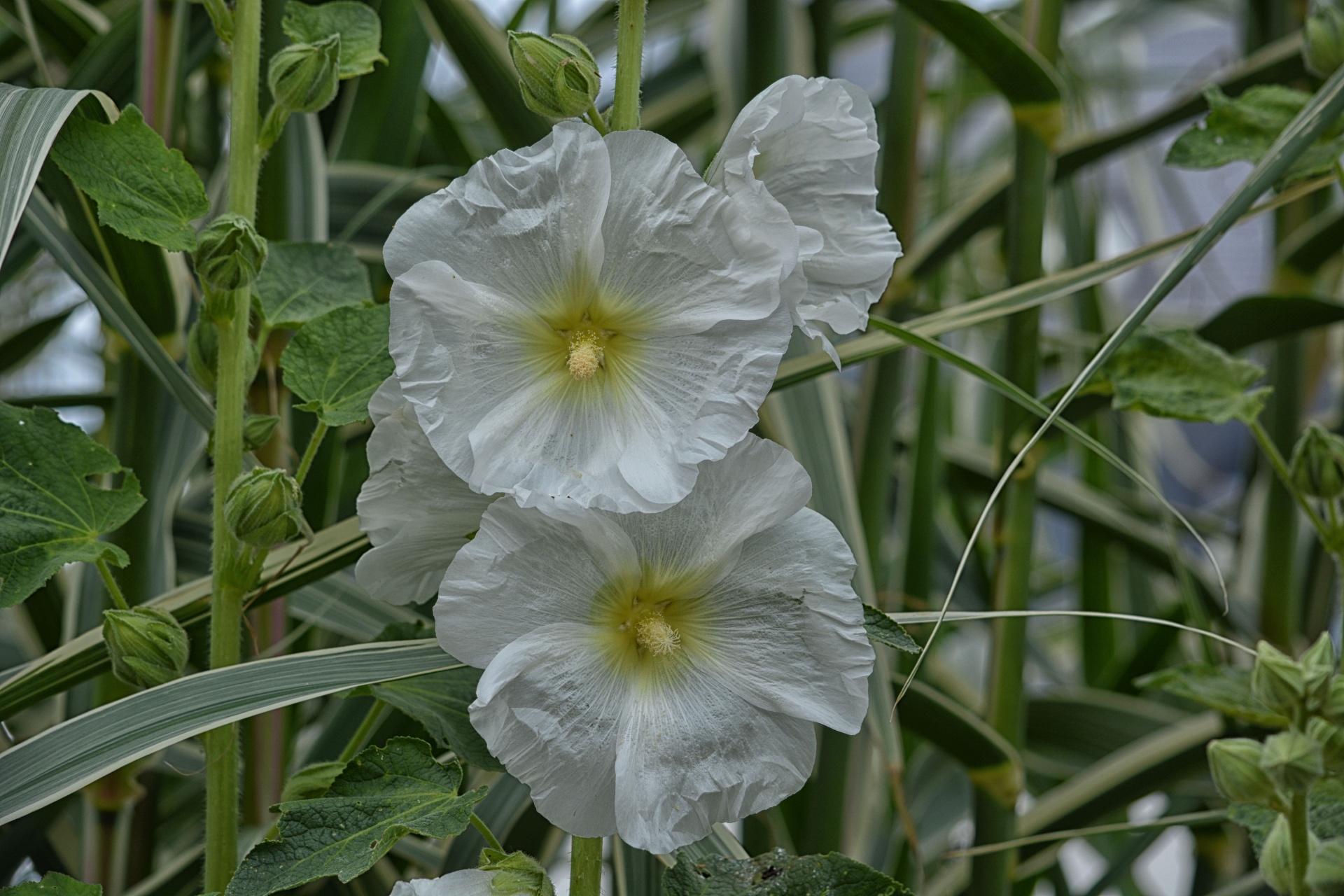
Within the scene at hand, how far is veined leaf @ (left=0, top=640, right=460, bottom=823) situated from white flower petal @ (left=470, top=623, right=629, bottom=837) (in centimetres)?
5

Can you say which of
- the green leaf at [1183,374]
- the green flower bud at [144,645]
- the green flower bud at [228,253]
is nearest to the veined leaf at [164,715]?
the green flower bud at [144,645]

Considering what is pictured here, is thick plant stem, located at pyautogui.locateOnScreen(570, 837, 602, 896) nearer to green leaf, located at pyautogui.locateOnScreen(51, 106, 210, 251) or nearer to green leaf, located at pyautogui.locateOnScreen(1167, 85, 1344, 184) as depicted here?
green leaf, located at pyautogui.locateOnScreen(51, 106, 210, 251)

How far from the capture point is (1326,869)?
0.39 metres

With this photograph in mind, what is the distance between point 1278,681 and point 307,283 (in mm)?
372

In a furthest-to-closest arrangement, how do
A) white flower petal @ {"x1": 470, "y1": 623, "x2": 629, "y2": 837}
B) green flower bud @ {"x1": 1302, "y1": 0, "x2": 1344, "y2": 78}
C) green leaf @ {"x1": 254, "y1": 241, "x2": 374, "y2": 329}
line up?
green flower bud @ {"x1": 1302, "y1": 0, "x2": 1344, "y2": 78} < green leaf @ {"x1": 254, "y1": 241, "x2": 374, "y2": 329} < white flower petal @ {"x1": 470, "y1": 623, "x2": 629, "y2": 837}

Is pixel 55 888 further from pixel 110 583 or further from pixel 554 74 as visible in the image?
pixel 554 74

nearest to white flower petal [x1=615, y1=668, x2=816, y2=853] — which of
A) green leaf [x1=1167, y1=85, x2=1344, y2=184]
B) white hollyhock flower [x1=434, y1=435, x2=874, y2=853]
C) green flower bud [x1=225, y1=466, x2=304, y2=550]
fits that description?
white hollyhock flower [x1=434, y1=435, x2=874, y2=853]

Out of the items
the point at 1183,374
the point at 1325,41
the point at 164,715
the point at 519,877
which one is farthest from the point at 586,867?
the point at 1325,41

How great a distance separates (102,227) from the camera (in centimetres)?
55

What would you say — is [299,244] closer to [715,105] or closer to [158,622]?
[158,622]

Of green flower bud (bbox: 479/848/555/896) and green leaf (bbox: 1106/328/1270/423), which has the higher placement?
green leaf (bbox: 1106/328/1270/423)

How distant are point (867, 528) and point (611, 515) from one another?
1.35 ft

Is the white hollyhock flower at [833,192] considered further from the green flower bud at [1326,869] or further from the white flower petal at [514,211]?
the green flower bud at [1326,869]

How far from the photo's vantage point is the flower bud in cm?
41
